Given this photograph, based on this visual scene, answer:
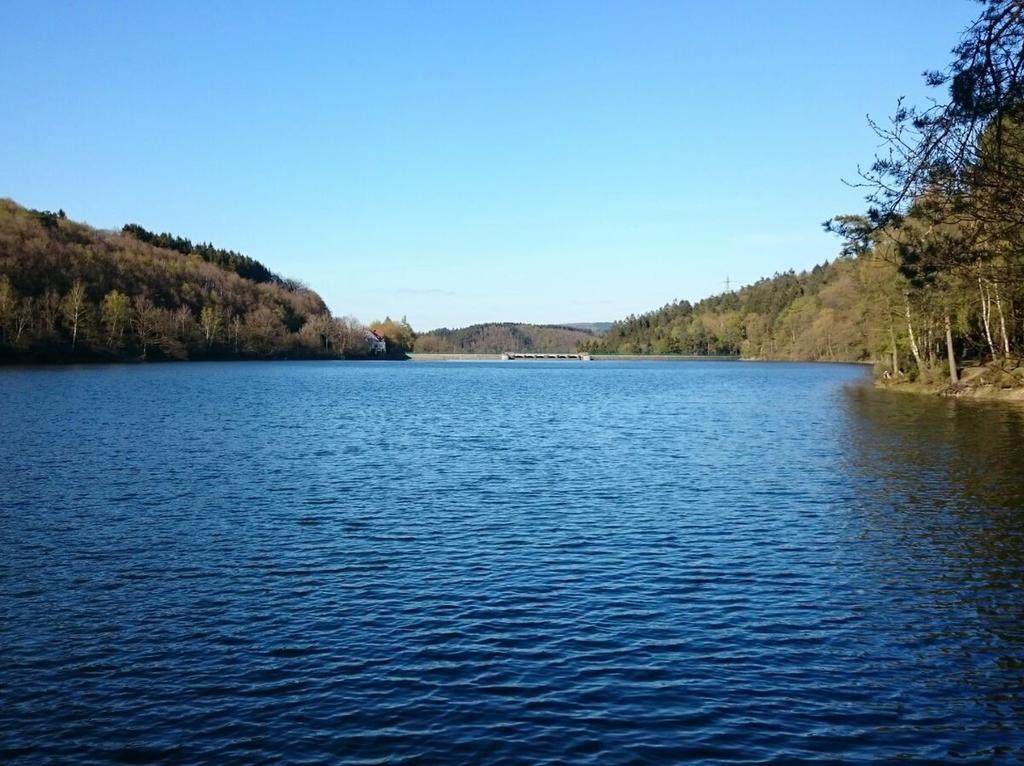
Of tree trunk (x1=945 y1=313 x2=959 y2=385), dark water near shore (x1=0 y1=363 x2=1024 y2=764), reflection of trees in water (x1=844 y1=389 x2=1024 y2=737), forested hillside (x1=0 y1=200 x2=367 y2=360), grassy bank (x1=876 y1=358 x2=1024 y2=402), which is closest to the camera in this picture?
dark water near shore (x1=0 y1=363 x2=1024 y2=764)

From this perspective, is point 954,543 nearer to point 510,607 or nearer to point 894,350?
point 510,607

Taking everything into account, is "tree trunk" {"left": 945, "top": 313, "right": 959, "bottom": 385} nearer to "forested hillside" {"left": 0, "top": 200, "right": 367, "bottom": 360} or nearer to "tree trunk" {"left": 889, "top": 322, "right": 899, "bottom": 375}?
"tree trunk" {"left": 889, "top": 322, "right": 899, "bottom": 375}

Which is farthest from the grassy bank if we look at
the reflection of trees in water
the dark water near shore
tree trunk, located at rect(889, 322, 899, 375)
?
the dark water near shore

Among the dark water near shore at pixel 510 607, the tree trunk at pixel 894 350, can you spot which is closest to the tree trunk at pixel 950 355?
the tree trunk at pixel 894 350

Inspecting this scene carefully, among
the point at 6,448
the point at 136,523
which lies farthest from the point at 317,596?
the point at 6,448

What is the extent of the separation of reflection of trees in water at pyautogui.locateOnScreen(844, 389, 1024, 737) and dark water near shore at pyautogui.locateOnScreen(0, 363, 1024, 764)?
0.31 ft

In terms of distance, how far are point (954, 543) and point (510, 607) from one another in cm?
1169

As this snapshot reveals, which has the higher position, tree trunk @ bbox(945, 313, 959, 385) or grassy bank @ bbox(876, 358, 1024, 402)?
tree trunk @ bbox(945, 313, 959, 385)

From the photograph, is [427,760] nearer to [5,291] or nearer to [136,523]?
[136,523]

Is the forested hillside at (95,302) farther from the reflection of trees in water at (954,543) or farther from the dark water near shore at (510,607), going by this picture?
the reflection of trees in water at (954,543)

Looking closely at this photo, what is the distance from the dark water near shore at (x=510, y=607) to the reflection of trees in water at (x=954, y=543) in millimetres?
94

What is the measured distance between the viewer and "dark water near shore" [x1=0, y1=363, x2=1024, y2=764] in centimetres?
1066

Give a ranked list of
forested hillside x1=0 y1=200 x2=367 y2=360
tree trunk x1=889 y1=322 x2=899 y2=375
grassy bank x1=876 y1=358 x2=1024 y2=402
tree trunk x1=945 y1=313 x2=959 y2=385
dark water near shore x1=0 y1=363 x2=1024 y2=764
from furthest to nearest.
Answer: forested hillside x1=0 y1=200 x2=367 y2=360 → tree trunk x1=889 y1=322 x2=899 y2=375 → tree trunk x1=945 y1=313 x2=959 y2=385 → grassy bank x1=876 y1=358 x2=1024 y2=402 → dark water near shore x1=0 y1=363 x2=1024 y2=764

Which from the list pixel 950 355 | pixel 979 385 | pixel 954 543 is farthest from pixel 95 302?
pixel 954 543
